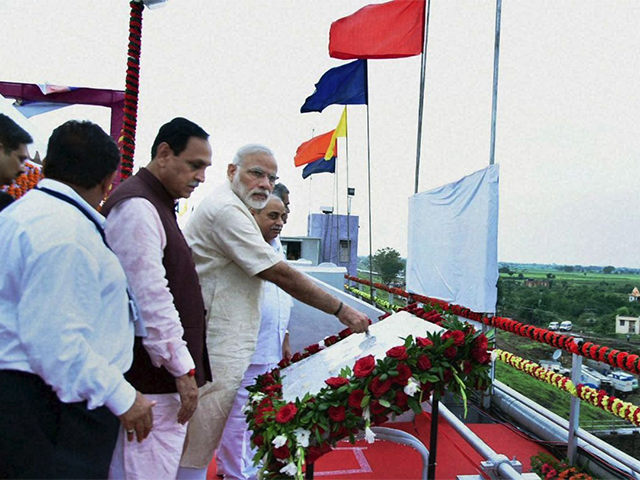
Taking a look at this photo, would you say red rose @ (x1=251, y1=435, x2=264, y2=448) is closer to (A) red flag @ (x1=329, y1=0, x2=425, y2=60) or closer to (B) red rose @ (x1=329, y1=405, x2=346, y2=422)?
(B) red rose @ (x1=329, y1=405, x2=346, y2=422)

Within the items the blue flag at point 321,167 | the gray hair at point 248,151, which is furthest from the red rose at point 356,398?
the blue flag at point 321,167

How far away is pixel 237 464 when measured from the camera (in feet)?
7.41

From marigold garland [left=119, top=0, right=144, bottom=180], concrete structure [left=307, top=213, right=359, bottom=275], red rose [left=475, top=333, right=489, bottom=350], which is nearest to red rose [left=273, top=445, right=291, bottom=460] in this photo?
red rose [left=475, top=333, right=489, bottom=350]

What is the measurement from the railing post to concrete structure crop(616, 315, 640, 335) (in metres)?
0.76

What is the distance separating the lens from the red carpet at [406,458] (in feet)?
8.36

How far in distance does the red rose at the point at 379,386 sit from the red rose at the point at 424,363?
124mm

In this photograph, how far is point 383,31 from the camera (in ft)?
18.4

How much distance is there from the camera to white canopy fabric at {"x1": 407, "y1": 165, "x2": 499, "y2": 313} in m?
4.05

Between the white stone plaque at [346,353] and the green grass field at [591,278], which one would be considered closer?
the white stone plaque at [346,353]

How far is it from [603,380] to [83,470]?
269cm

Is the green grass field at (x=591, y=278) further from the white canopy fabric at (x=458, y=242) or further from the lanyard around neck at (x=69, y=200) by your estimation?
the lanyard around neck at (x=69, y=200)

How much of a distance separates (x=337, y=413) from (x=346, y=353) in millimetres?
439

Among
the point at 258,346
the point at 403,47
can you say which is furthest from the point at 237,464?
the point at 403,47

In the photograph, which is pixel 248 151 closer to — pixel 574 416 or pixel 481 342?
pixel 481 342
